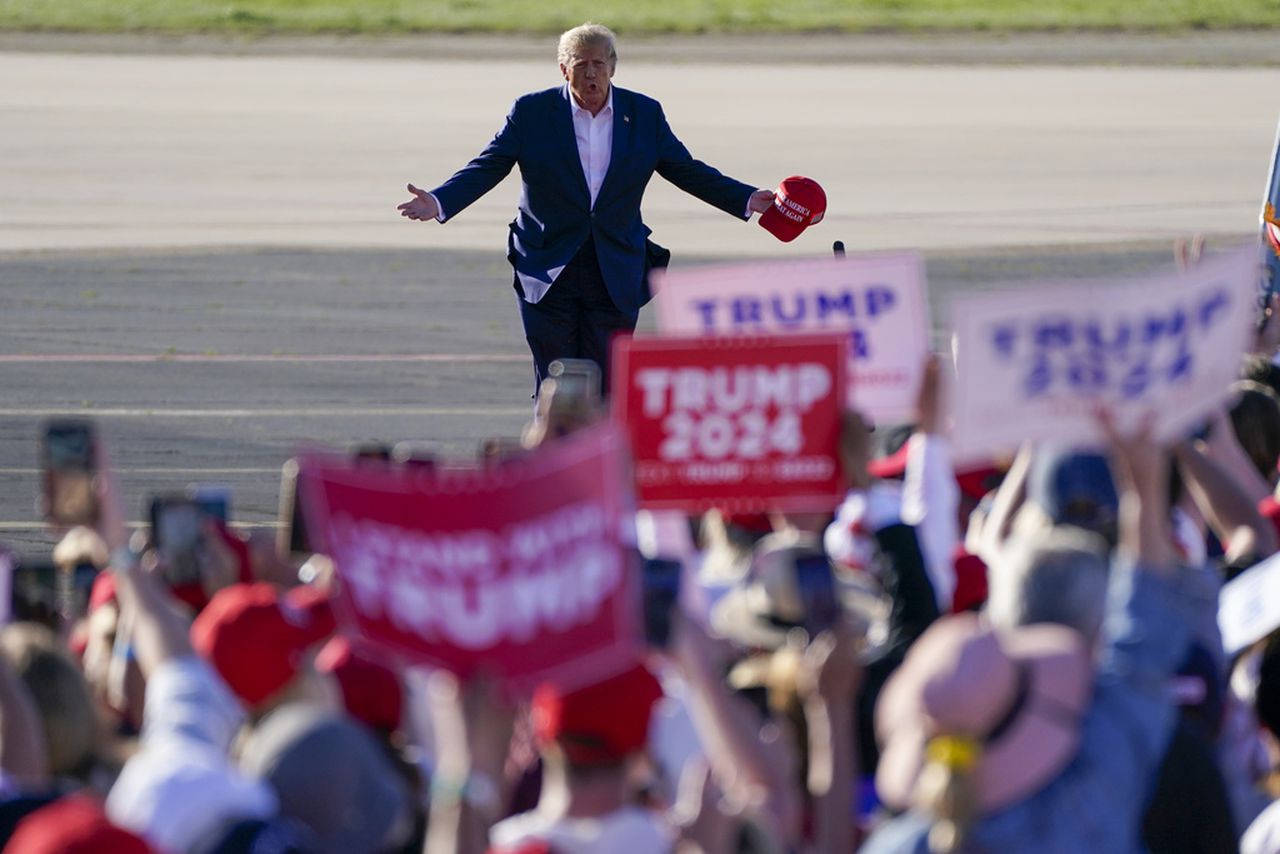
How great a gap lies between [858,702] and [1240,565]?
1.26 m

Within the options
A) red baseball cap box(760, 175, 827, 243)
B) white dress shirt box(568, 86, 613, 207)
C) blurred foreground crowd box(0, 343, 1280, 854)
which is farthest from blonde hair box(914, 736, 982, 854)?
white dress shirt box(568, 86, 613, 207)

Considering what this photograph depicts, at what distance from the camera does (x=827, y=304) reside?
5.71 m

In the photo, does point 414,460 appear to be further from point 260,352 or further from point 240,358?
point 260,352

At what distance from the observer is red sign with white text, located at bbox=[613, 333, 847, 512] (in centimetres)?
490

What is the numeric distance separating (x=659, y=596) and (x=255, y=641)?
71cm

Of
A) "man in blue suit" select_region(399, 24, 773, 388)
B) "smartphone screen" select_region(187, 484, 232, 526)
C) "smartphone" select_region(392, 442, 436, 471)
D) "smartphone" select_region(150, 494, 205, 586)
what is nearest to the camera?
"smartphone" select_region(150, 494, 205, 586)

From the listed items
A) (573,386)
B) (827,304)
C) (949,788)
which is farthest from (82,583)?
(949,788)

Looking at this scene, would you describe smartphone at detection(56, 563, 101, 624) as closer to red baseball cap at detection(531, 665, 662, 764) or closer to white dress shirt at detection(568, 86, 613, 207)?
red baseball cap at detection(531, 665, 662, 764)

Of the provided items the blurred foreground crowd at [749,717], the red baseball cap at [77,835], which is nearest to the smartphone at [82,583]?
the blurred foreground crowd at [749,717]

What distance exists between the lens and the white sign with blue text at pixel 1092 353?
4.20 m

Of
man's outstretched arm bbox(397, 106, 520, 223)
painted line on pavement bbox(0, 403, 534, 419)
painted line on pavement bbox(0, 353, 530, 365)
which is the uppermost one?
man's outstretched arm bbox(397, 106, 520, 223)

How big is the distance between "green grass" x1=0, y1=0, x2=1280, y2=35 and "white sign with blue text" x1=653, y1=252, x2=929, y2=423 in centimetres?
3014

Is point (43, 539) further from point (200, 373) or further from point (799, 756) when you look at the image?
point (799, 756)

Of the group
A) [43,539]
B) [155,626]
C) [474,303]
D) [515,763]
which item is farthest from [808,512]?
[474,303]
